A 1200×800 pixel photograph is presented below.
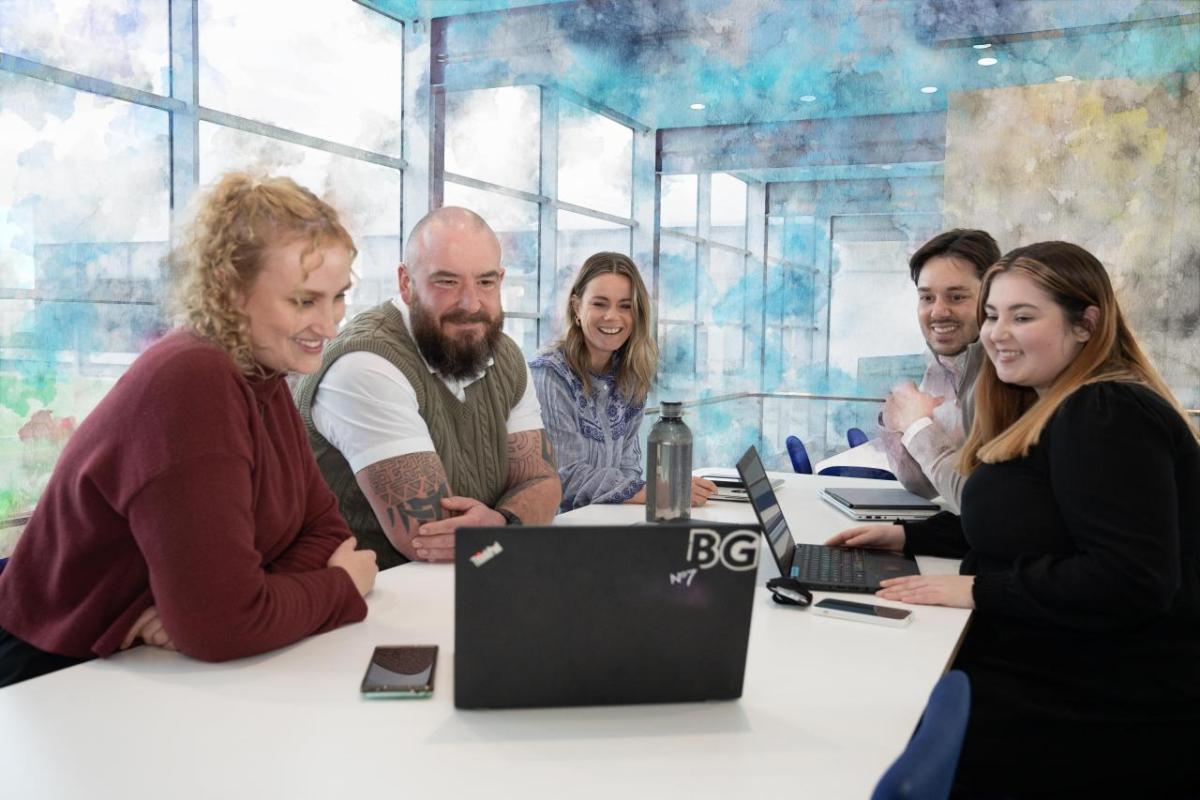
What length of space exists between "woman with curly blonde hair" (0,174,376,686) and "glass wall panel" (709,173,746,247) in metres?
3.69

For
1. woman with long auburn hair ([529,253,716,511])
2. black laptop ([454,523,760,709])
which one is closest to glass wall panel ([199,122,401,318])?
woman with long auburn hair ([529,253,716,511])

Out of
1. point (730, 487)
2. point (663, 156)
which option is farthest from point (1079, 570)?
point (663, 156)

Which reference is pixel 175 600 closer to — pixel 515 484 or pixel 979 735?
pixel 515 484

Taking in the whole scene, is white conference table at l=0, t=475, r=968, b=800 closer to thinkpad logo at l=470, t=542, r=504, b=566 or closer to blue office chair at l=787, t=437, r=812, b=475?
thinkpad logo at l=470, t=542, r=504, b=566

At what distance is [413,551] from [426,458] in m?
0.18

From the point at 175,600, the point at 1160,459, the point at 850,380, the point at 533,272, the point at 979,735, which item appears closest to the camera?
the point at 175,600

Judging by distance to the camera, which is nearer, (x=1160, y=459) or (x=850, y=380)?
(x=1160, y=459)

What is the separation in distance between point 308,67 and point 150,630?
367 cm

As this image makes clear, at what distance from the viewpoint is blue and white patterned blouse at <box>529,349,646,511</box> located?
9.92 feet

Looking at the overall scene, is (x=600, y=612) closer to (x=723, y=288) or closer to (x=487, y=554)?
(x=487, y=554)

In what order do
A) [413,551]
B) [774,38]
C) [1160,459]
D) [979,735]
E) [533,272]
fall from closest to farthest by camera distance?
1. [1160,459]
2. [979,735]
3. [413,551]
4. [774,38]
5. [533,272]

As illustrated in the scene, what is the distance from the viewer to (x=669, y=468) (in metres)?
2.27

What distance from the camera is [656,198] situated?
507 cm

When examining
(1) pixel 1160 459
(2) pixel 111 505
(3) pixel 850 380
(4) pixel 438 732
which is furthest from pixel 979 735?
(3) pixel 850 380
